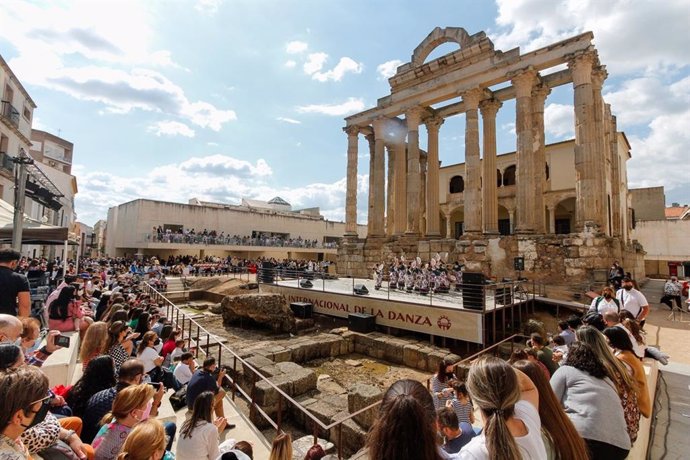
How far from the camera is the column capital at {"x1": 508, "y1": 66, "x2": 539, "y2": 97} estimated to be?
15.7 meters

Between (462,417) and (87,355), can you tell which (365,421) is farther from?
(87,355)

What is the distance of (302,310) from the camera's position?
14273mm

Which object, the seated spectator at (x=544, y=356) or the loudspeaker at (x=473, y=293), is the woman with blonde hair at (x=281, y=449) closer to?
the seated spectator at (x=544, y=356)

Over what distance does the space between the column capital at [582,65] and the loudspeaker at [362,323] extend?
13.2m

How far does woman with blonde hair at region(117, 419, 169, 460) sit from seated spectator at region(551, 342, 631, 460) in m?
2.80

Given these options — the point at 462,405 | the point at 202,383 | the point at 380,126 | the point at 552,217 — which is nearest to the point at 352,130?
the point at 380,126

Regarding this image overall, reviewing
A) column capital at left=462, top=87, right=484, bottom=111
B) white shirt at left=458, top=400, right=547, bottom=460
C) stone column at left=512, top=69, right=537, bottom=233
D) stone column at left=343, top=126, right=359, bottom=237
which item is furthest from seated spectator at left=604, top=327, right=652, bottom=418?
stone column at left=343, top=126, right=359, bottom=237

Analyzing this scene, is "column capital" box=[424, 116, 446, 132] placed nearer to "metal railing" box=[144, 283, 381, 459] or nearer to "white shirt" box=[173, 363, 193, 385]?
"metal railing" box=[144, 283, 381, 459]

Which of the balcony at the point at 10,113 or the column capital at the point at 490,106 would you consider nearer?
the balcony at the point at 10,113

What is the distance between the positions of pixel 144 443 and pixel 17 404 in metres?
0.71

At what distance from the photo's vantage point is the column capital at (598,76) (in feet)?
50.2

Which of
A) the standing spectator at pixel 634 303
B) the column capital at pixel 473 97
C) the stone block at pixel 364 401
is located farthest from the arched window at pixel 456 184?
the stone block at pixel 364 401

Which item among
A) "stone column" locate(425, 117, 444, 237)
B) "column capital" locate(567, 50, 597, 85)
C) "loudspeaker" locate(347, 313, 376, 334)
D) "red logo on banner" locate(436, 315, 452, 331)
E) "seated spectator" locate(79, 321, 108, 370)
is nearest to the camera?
"seated spectator" locate(79, 321, 108, 370)

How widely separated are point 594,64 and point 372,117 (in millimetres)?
11822
